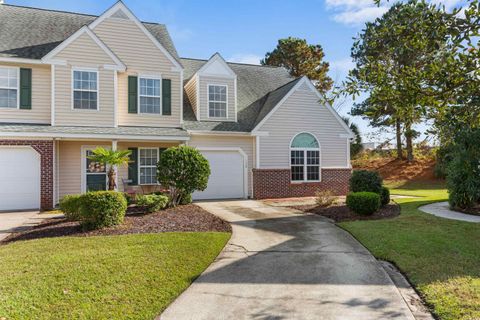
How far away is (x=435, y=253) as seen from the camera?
6.48 meters

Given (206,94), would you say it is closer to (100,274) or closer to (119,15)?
(119,15)

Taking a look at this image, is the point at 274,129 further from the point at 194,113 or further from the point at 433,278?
the point at 433,278

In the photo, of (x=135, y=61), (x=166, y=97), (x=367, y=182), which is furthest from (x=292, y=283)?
(x=135, y=61)

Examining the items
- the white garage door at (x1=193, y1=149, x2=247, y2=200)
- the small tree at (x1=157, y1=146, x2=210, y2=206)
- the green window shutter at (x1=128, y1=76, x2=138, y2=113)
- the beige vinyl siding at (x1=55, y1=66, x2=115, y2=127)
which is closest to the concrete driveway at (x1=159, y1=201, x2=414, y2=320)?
the small tree at (x1=157, y1=146, x2=210, y2=206)

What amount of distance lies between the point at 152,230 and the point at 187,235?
1.23m

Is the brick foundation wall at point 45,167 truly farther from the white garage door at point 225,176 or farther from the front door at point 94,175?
the white garage door at point 225,176

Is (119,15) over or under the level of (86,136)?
over

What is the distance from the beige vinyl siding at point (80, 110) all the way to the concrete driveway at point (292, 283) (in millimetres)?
9162

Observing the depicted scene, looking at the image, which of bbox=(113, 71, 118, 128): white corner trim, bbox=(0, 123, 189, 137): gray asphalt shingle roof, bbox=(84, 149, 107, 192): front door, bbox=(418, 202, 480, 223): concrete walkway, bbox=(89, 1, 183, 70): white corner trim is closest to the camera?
bbox=(418, 202, 480, 223): concrete walkway

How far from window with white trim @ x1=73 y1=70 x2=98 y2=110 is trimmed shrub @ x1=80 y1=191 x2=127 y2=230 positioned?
22.7ft

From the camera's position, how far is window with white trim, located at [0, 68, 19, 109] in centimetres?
1327

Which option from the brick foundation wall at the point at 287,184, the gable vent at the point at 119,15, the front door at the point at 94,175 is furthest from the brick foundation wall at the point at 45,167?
the brick foundation wall at the point at 287,184

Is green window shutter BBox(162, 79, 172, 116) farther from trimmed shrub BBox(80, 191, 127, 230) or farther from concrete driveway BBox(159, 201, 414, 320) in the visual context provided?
concrete driveway BBox(159, 201, 414, 320)

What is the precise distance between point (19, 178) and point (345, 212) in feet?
41.2
